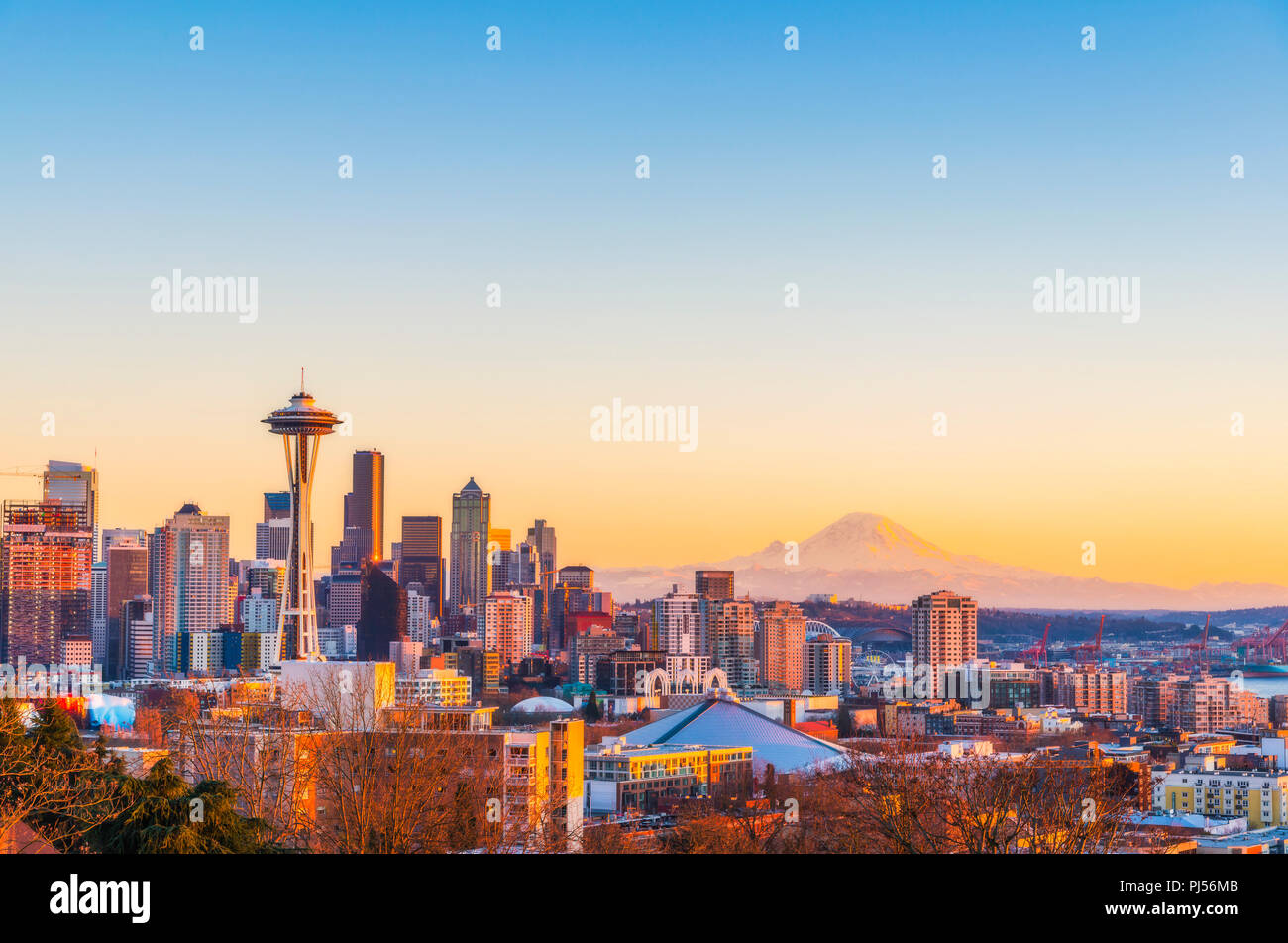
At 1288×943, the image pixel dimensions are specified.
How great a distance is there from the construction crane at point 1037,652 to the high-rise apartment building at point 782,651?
251 inches

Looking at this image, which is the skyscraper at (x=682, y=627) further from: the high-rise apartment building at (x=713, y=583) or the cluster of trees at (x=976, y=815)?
the cluster of trees at (x=976, y=815)

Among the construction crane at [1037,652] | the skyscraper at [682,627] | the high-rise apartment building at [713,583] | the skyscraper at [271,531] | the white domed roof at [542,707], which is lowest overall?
the white domed roof at [542,707]

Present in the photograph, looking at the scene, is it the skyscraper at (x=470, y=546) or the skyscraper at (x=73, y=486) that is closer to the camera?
the skyscraper at (x=73, y=486)

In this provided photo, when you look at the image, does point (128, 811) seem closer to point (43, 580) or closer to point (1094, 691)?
point (1094, 691)

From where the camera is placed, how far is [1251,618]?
Result: 42656 mm

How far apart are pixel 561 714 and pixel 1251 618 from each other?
22973 mm

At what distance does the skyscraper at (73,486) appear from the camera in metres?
43.9

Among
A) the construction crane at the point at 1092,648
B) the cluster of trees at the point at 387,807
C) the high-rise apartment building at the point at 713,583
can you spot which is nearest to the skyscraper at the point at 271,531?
the high-rise apartment building at the point at 713,583

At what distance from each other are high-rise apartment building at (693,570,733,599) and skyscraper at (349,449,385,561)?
15.1 meters

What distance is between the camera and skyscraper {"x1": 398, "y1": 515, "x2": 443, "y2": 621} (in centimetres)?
5522

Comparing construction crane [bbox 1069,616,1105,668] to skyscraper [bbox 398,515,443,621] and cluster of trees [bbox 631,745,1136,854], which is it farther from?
cluster of trees [bbox 631,745,1136,854]
